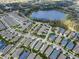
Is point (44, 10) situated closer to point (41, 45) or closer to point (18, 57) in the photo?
point (41, 45)

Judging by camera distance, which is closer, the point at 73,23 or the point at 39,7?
the point at 73,23

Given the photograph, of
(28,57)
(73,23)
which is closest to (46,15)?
(73,23)

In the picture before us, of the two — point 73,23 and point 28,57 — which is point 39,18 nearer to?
point 73,23

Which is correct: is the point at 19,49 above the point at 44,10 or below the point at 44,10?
above

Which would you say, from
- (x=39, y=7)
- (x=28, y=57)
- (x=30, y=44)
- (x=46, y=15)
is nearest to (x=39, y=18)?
(x=46, y=15)

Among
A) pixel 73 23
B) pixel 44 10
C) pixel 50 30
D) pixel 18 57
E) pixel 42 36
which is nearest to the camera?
pixel 18 57

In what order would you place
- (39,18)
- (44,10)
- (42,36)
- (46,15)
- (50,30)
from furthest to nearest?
(44,10)
(46,15)
(39,18)
(50,30)
(42,36)
